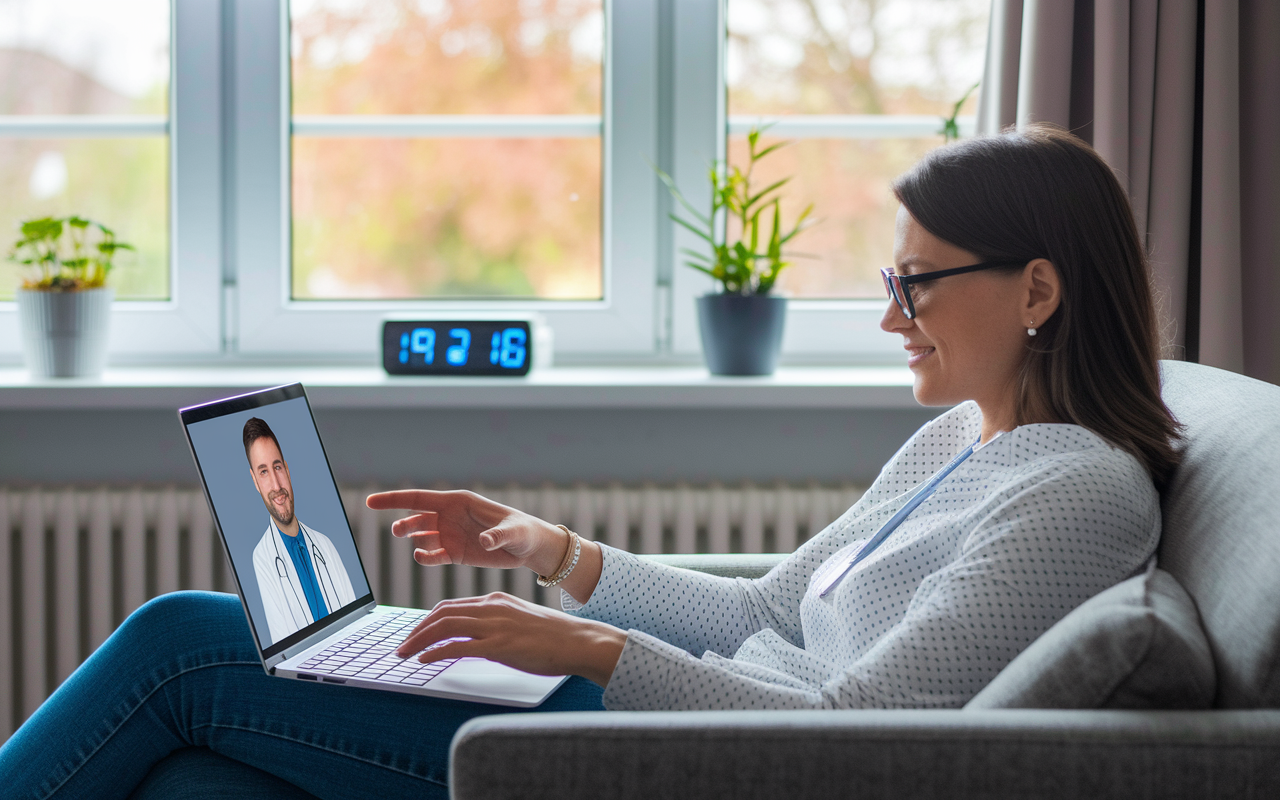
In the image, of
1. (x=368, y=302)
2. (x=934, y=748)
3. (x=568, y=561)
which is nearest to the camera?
(x=934, y=748)

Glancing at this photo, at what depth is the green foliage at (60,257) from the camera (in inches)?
70.6

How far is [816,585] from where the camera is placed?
3.67 ft

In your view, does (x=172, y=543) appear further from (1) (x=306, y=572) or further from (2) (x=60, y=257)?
(1) (x=306, y=572)

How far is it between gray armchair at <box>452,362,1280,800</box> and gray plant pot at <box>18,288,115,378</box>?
149 centimetres

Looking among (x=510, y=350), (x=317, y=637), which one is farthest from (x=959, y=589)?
(x=510, y=350)

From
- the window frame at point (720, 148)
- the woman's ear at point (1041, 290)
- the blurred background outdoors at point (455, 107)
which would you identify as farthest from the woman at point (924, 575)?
the blurred background outdoors at point (455, 107)

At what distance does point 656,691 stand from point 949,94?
159 cm

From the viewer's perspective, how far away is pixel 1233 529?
2.58 ft

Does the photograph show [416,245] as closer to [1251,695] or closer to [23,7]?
[23,7]

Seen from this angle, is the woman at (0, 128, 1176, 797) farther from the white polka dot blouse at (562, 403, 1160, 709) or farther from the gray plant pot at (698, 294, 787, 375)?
the gray plant pot at (698, 294, 787, 375)

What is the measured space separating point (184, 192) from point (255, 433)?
1.14m

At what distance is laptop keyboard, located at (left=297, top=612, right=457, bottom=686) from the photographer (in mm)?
989

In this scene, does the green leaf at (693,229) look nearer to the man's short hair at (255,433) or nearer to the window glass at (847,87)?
the window glass at (847,87)

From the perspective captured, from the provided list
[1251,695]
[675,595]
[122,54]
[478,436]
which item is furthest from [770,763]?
[122,54]
